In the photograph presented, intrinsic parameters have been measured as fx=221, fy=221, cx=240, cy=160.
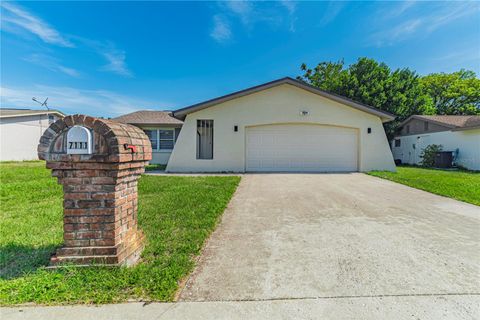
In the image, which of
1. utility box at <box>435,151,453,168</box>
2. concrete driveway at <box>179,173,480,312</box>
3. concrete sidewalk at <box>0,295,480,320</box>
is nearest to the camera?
concrete sidewalk at <box>0,295,480,320</box>

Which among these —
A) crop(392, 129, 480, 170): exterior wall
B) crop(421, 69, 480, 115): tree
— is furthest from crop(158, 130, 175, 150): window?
crop(421, 69, 480, 115): tree

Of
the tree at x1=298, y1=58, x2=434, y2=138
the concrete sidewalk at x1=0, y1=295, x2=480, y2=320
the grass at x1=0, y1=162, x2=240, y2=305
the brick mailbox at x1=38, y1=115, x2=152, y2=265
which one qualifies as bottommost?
the concrete sidewalk at x1=0, y1=295, x2=480, y2=320

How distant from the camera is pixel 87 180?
229 centimetres

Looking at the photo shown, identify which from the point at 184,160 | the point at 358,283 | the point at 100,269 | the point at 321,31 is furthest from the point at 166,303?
the point at 321,31

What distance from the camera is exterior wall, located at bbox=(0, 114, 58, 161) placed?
18.2 metres

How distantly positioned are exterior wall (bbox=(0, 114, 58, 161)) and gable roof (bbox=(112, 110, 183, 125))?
9.69m

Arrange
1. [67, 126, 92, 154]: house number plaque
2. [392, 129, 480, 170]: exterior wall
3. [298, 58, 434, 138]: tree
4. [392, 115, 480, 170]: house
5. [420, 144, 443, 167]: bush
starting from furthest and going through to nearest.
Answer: [298, 58, 434, 138]: tree
[420, 144, 443, 167]: bush
[392, 115, 480, 170]: house
[392, 129, 480, 170]: exterior wall
[67, 126, 92, 154]: house number plaque

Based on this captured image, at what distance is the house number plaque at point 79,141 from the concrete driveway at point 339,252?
171 centimetres

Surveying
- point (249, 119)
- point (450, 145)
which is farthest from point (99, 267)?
point (450, 145)

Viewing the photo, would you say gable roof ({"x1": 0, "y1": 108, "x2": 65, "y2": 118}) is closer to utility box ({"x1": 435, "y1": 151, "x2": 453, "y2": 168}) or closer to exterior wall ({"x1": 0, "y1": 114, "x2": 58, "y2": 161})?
exterior wall ({"x1": 0, "y1": 114, "x2": 58, "y2": 161})

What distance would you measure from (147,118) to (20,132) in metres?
12.5

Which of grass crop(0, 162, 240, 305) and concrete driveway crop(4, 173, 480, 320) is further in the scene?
grass crop(0, 162, 240, 305)

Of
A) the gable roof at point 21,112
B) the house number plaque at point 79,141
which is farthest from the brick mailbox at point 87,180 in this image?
the gable roof at point 21,112

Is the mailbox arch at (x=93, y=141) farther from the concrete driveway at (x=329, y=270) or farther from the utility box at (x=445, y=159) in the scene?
the utility box at (x=445, y=159)
